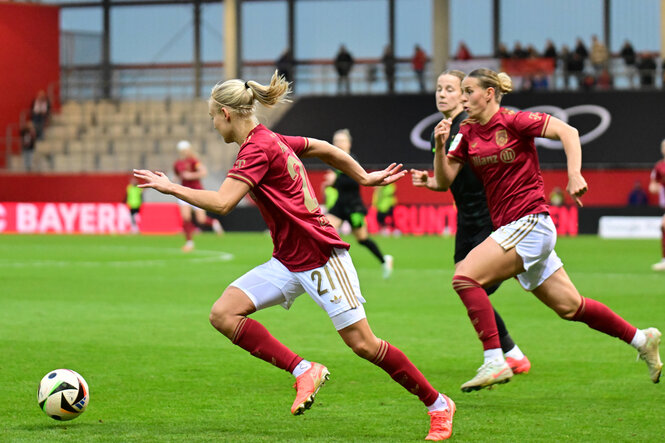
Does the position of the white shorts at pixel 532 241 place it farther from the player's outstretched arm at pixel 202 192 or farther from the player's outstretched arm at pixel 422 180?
the player's outstretched arm at pixel 202 192

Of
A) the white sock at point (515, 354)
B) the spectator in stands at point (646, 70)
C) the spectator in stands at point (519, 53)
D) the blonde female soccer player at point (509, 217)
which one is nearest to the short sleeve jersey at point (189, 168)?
the white sock at point (515, 354)

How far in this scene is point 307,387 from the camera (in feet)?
21.0

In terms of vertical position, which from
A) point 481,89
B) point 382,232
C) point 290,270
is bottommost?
point 382,232

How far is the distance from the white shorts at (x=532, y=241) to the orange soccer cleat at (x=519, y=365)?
1.31 meters

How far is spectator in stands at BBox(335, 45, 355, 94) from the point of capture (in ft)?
122

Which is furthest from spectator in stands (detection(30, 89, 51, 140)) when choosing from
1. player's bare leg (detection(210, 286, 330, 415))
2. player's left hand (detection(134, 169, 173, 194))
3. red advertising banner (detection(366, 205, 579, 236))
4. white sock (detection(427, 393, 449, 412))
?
white sock (detection(427, 393, 449, 412))

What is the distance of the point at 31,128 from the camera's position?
37.8 m

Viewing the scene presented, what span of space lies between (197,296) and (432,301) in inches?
120

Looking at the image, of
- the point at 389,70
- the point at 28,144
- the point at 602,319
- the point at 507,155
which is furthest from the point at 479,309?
the point at 28,144

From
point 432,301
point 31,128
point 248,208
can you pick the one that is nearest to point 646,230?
point 248,208

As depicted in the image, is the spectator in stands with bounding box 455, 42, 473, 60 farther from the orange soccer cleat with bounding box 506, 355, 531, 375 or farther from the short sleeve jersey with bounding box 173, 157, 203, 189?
the orange soccer cleat with bounding box 506, 355, 531, 375

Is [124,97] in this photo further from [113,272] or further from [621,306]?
[621,306]

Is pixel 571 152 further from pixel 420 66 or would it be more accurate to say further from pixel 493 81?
pixel 420 66

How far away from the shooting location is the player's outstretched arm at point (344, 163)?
263 inches
